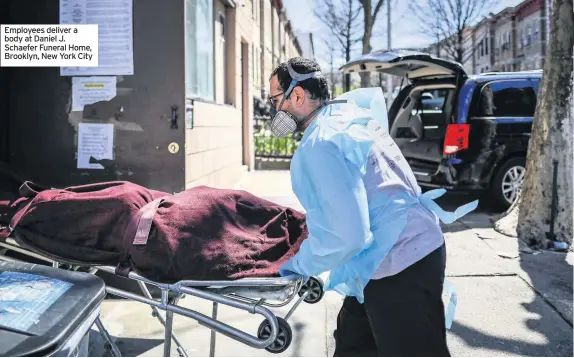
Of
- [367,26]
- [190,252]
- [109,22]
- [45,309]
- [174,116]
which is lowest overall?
[45,309]

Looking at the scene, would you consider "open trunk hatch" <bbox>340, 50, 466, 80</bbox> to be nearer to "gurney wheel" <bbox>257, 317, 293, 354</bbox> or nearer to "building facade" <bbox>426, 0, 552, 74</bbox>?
"gurney wheel" <bbox>257, 317, 293, 354</bbox>

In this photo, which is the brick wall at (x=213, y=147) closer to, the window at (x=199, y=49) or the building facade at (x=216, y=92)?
the building facade at (x=216, y=92)

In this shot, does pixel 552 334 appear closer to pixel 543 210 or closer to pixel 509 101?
pixel 543 210

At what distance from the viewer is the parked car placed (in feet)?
23.8

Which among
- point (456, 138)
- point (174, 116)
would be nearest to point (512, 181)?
point (456, 138)

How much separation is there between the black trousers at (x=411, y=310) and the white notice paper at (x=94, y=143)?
10.1ft

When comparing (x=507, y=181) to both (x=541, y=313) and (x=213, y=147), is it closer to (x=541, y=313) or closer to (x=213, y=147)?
(x=541, y=313)

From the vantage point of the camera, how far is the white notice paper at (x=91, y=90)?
443 cm

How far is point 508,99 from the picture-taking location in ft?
24.8

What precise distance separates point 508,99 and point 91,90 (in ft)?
18.7

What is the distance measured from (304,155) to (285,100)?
0.41 meters

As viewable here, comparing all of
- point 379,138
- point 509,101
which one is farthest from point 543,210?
point 379,138

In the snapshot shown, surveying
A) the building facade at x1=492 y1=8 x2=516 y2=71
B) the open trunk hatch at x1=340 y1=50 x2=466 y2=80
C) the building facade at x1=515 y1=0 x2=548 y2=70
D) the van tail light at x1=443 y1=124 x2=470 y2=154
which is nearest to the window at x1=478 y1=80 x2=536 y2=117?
the van tail light at x1=443 y1=124 x2=470 y2=154

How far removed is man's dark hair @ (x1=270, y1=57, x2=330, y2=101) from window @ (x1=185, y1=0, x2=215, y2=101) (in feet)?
9.47
